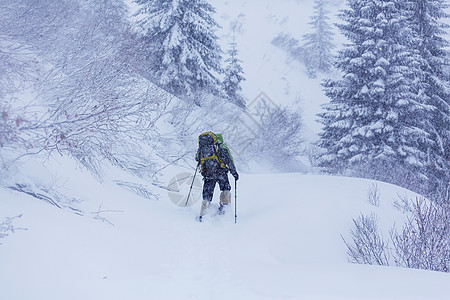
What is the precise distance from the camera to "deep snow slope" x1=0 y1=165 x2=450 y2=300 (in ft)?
8.27

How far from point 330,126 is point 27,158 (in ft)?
41.4

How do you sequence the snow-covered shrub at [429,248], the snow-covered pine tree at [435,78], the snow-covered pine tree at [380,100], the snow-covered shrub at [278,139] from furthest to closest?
the snow-covered shrub at [278,139], the snow-covered pine tree at [435,78], the snow-covered pine tree at [380,100], the snow-covered shrub at [429,248]

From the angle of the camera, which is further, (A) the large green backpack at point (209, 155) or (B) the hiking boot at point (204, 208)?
(A) the large green backpack at point (209, 155)

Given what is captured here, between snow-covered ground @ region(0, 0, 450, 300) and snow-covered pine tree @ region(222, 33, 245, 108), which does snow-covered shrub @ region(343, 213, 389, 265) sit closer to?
snow-covered ground @ region(0, 0, 450, 300)

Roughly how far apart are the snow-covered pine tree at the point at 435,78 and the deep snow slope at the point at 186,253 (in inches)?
390

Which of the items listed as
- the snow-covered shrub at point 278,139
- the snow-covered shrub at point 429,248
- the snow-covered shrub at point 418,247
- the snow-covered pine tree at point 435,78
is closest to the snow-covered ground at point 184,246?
the snow-covered shrub at point 418,247

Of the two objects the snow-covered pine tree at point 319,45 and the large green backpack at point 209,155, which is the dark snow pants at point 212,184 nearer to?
the large green backpack at point 209,155

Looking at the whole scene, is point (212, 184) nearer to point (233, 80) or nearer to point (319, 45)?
point (233, 80)

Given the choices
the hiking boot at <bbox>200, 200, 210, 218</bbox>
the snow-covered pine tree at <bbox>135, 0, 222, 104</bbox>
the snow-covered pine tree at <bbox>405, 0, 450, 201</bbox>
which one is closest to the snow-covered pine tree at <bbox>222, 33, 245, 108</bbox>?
the snow-covered pine tree at <bbox>135, 0, 222, 104</bbox>

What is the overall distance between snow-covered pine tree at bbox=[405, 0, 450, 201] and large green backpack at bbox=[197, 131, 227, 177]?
11969 mm

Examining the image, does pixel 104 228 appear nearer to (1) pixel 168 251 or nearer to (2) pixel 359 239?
(1) pixel 168 251

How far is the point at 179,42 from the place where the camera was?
14539mm

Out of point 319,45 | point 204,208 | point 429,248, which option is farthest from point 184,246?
point 319,45

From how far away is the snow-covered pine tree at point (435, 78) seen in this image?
43.9 ft
